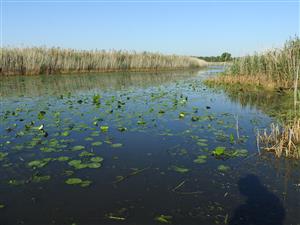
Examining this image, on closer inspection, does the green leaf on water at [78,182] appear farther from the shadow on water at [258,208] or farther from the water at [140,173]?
the shadow on water at [258,208]

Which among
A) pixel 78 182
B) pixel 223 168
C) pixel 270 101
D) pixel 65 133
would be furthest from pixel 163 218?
pixel 270 101

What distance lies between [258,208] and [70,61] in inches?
1046

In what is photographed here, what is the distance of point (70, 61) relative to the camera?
1100 inches

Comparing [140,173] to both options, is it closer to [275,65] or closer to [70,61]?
[275,65]

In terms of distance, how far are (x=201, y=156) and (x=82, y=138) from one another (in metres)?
2.98

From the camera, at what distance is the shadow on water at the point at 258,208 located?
3578 millimetres

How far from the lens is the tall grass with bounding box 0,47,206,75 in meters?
23.4

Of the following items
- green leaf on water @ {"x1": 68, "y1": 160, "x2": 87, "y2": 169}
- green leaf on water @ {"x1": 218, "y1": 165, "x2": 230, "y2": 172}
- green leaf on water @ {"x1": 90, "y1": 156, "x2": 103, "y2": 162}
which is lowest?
green leaf on water @ {"x1": 68, "y1": 160, "x2": 87, "y2": 169}

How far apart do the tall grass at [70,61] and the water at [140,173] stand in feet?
Answer: 52.6

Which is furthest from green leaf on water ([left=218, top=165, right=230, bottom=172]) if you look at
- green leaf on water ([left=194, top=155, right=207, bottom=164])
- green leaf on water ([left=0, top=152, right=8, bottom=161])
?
green leaf on water ([left=0, top=152, right=8, bottom=161])

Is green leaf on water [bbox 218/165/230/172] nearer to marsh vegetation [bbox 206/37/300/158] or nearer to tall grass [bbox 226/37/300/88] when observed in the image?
marsh vegetation [bbox 206/37/300/158]

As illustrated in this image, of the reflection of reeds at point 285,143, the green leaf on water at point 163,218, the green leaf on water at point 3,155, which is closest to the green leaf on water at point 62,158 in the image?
the green leaf on water at point 3,155

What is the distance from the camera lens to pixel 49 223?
3.44 metres

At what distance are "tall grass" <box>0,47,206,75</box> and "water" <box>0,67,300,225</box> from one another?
52.6 feet
